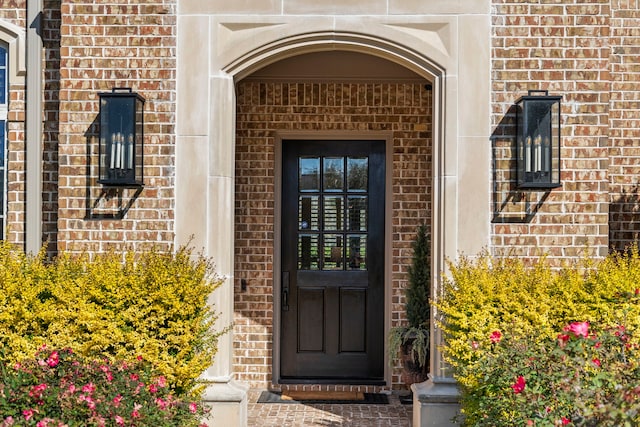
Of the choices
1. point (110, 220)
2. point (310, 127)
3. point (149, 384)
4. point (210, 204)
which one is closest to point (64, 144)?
point (110, 220)

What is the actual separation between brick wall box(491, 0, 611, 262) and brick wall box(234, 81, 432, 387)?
186cm

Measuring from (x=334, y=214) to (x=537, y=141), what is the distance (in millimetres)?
2681

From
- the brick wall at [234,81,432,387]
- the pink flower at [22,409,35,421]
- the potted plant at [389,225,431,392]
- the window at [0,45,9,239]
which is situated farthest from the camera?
the brick wall at [234,81,432,387]

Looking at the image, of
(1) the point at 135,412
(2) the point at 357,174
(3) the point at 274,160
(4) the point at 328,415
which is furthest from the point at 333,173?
(1) the point at 135,412

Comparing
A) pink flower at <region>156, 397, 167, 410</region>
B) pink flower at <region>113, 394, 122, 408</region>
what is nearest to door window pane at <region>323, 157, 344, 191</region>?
pink flower at <region>156, 397, 167, 410</region>

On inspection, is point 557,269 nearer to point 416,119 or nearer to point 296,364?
point 416,119

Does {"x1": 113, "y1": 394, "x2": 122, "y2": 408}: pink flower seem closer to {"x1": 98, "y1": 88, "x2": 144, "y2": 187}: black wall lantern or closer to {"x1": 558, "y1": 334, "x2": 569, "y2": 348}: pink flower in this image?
{"x1": 98, "y1": 88, "x2": 144, "y2": 187}: black wall lantern

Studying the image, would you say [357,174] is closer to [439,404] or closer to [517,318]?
[439,404]

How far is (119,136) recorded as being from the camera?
4.90 meters

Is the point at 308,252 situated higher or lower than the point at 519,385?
higher

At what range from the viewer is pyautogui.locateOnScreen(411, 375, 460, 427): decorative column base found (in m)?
4.85

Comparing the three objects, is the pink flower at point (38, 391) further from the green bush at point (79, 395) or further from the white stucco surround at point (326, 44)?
the white stucco surround at point (326, 44)

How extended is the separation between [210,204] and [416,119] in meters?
2.66

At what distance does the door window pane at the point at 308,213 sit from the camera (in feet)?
23.2
